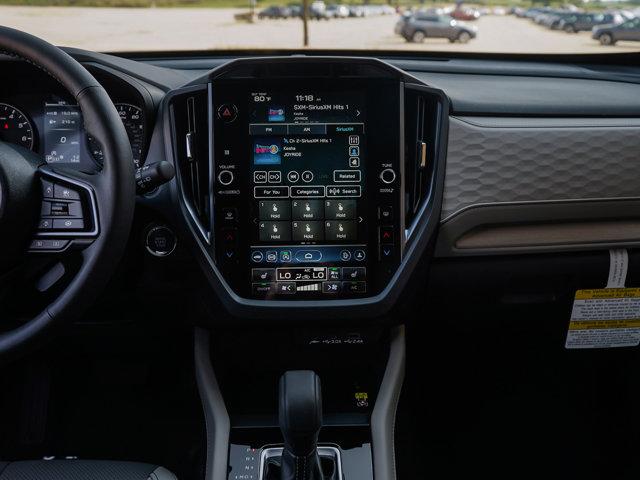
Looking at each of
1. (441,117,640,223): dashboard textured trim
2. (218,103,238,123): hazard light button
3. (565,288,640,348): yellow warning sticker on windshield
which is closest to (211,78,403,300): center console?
(218,103,238,123): hazard light button

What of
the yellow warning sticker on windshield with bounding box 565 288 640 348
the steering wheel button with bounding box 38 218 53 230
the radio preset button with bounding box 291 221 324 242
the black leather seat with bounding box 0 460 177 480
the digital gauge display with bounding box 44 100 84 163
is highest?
the digital gauge display with bounding box 44 100 84 163

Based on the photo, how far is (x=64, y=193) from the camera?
4.53 feet

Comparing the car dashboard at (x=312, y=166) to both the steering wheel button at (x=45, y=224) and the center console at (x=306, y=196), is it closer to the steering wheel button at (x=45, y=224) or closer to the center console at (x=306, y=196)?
the center console at (x=306, y=196)

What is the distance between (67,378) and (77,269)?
0.99m

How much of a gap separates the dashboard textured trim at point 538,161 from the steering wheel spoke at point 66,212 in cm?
80

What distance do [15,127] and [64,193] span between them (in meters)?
0.34

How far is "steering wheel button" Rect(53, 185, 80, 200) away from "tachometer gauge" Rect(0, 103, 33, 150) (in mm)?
285

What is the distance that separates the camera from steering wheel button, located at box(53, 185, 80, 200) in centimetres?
137

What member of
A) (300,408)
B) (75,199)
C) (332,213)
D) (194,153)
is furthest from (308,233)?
(75,199)

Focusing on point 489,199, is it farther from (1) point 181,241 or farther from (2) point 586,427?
(2) point 586,427

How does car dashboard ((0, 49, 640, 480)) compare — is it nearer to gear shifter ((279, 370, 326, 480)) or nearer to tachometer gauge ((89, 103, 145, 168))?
tachometer gauge ((89, 103, 145, 168))

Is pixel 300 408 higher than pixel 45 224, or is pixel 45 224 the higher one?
pixel 45 224

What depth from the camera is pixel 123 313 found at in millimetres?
1901

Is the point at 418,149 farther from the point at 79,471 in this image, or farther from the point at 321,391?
the point at 79,471
